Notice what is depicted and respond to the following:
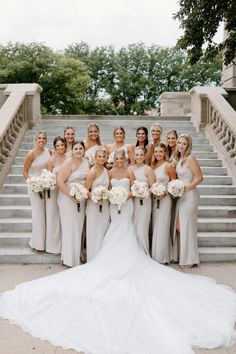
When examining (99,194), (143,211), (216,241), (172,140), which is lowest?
(216,241)

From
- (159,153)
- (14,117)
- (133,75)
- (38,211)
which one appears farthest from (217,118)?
(133,75)

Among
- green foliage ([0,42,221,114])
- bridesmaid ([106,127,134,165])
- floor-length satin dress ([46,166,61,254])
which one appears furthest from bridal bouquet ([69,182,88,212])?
green foliage ([0,42,221,114])

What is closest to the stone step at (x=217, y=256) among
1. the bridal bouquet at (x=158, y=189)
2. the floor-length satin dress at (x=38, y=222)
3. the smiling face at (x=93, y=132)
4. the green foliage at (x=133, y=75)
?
the bridal bouquet at (x=158, y=189)

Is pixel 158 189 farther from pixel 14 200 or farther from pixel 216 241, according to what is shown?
pixel 14 200

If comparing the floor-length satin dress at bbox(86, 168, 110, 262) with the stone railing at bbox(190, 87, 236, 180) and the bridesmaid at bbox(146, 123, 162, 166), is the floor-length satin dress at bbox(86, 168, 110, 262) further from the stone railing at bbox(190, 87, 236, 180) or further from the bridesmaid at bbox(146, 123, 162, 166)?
the stone railing at bbox(190, 87, 236, 180)

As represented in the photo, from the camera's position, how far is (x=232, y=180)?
8.86 metres

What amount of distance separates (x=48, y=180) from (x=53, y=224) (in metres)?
0.71

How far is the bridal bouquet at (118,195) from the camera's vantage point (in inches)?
237

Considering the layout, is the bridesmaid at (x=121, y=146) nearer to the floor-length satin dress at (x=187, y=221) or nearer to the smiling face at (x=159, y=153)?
the smiling face at (x=159, y=153)

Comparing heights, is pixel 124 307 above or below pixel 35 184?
below

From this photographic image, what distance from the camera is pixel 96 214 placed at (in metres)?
6.24

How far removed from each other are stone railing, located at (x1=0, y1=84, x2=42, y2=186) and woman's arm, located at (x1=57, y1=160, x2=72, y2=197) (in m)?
2.50

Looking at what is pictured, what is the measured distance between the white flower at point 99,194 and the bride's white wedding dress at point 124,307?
60 centimetres

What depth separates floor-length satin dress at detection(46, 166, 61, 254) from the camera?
21.5 feet
